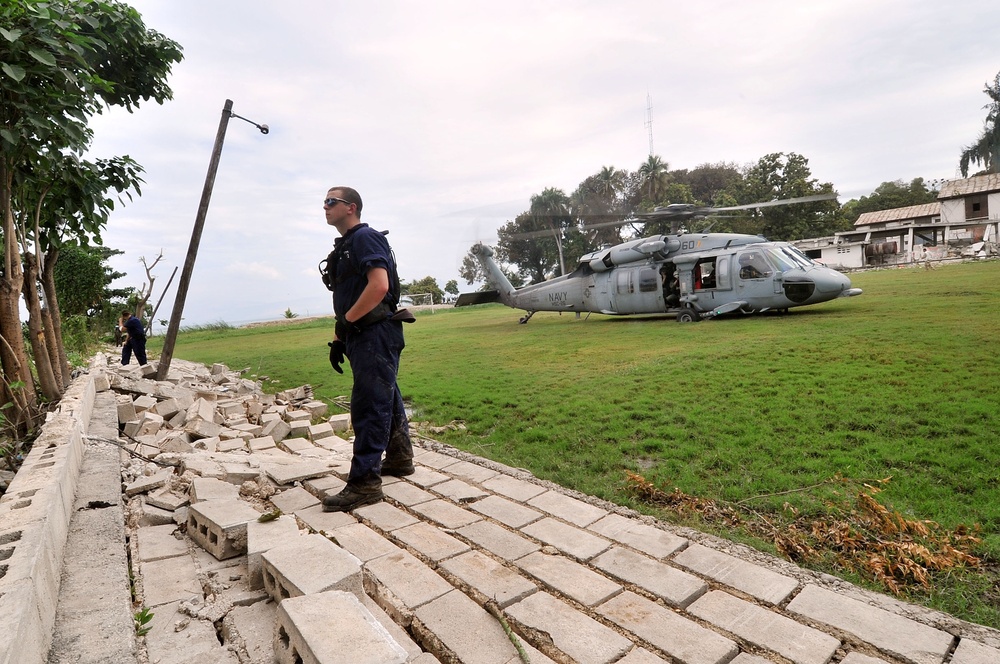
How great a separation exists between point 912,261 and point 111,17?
109 ft

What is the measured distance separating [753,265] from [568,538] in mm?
10043

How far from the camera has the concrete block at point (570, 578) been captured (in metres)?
2.11

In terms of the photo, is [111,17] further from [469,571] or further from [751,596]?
[751,596]

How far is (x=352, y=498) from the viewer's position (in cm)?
305

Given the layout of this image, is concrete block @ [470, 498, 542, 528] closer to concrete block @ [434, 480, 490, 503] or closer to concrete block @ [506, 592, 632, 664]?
concrete block @ [434, 480, 490, 503]

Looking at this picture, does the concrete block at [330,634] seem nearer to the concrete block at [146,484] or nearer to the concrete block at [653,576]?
the concrete block at [653,576]

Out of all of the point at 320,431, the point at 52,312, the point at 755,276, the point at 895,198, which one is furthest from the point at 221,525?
the point at 895,198

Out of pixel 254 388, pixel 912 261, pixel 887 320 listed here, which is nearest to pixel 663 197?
pixel 912 261

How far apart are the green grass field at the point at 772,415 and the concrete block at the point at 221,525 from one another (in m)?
1.91

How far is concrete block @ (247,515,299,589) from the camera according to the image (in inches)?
88.6

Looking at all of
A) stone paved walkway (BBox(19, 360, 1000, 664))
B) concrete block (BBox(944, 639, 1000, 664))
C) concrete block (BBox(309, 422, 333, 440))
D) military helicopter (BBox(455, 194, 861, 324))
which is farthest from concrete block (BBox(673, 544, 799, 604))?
military helicopter (BBox(455, 194, 861, 324))

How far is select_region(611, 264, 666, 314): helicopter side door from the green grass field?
3548 millimetres

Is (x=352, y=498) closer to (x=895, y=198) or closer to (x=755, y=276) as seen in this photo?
(x=755, y=276)

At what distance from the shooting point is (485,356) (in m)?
9.66
